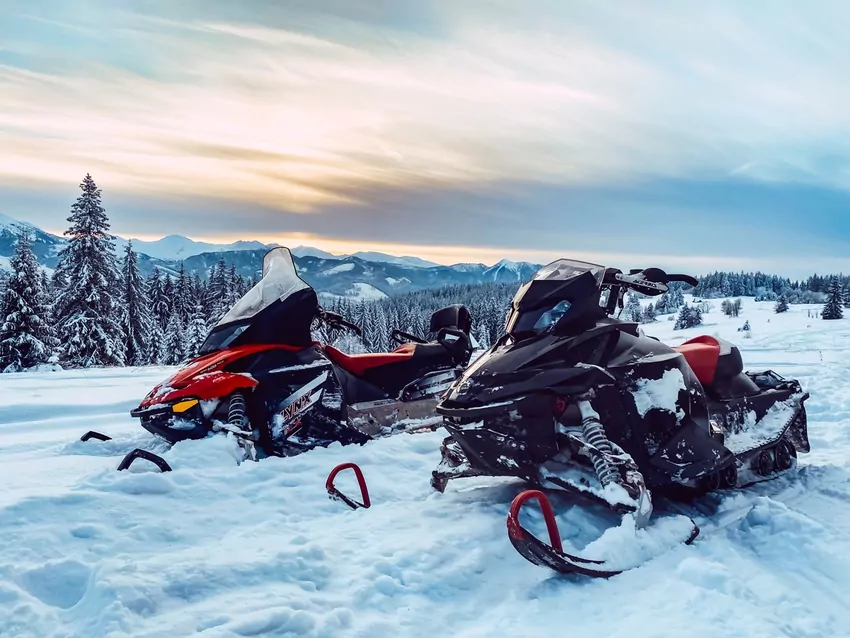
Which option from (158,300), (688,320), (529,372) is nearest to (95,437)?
(529,372)

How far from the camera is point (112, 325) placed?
2859cm

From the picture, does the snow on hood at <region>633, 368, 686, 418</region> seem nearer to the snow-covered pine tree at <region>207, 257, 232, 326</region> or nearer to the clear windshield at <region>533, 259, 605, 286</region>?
the clear windshield at <region>533, 259, 605, 286</region>

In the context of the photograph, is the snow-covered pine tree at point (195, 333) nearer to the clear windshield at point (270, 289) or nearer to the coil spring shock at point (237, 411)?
the clear windshield at point (270, 289)

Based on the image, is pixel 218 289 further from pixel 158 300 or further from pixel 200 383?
pixel 200 383

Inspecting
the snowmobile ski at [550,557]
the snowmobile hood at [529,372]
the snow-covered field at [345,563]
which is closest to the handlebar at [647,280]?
the snowmobile hood at [529,372]

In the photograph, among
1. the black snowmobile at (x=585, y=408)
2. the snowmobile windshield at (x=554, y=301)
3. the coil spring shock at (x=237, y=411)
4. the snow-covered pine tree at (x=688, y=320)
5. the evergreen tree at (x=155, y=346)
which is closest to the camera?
the black snowmobile at (x=585, y=408)

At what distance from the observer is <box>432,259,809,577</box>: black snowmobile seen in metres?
3.53

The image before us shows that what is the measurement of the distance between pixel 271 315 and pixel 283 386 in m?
0.70

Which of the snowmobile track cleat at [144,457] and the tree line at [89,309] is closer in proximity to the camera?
the snowmobile track cleat at [144,457]

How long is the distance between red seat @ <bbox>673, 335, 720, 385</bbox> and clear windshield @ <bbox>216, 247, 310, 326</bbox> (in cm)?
340

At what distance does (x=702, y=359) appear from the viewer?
4.80 meters

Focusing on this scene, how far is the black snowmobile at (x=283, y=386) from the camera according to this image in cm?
480

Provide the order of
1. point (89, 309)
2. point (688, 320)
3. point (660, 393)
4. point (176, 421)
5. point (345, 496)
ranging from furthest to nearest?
point (688, 320), point (89, 309), point (176, 421), point (345, 496), point (660, 393)

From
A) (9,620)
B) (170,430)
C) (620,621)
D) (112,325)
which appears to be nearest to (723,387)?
(620,621)
